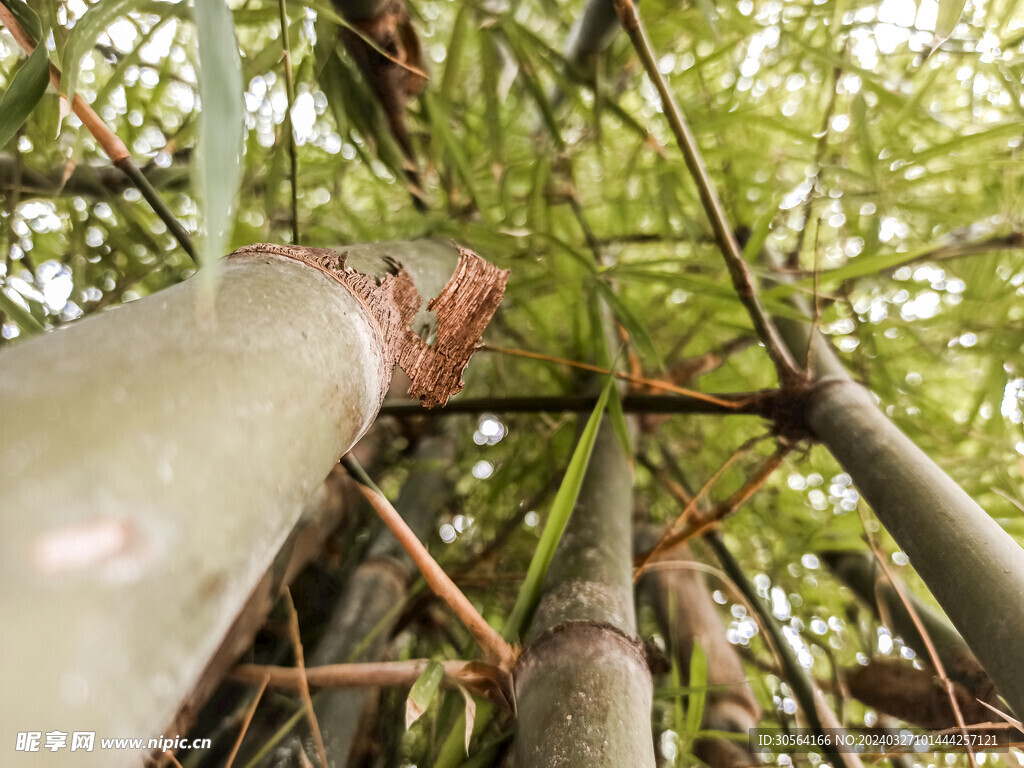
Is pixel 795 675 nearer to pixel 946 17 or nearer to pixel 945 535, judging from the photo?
pixel 945 535

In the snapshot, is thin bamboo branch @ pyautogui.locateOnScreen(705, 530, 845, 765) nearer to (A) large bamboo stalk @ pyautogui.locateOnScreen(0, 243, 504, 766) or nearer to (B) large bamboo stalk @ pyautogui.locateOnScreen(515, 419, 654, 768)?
(B) large bamboo stalk @ pyautogui.locateOnScreen(515, 419, 654, 768)

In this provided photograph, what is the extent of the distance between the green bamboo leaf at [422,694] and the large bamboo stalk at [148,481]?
18cm

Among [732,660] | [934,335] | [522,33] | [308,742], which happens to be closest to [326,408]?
[308,742]

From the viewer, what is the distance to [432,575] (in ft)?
1.33

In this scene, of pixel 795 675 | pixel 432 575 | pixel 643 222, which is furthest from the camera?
pixel 643 222

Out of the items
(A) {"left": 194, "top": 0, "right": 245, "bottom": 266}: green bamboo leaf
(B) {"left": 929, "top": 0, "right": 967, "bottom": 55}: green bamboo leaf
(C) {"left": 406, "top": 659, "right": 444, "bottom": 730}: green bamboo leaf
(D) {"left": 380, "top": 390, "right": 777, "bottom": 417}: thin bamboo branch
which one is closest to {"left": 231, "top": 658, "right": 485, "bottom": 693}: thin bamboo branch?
(C) {"left": 406, "top": 659, "right": 444, "bottom": 730}: green bamboo leaf

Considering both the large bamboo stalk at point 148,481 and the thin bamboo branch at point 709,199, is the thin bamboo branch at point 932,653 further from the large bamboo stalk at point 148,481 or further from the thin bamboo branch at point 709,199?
the large bamboo stalk at point 148,481

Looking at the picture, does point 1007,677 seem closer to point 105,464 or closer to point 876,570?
point 105,464

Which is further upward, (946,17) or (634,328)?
(946,17)

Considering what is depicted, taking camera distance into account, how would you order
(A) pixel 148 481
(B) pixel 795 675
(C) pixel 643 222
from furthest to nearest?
(C) pixel 643 222, (B) pixel 795 675, (A) pixel 148 481

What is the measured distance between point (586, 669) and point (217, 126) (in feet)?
1.10

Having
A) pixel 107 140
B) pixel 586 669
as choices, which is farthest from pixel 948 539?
pixel 107 140

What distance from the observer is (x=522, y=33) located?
636 millimetres

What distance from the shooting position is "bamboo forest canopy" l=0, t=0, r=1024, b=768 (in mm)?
588
